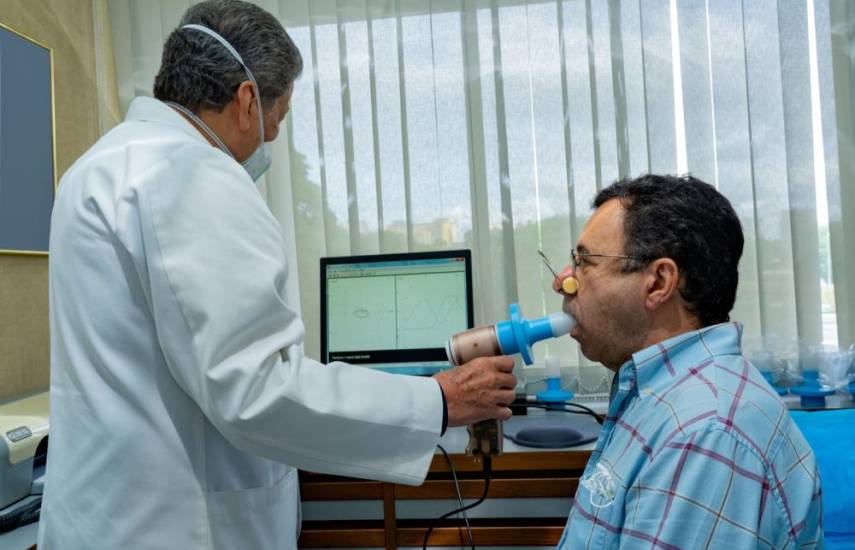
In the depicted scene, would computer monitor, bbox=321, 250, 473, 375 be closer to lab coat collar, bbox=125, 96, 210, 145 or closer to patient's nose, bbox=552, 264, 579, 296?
patient's nose, bbox=552, 264, 579, 296

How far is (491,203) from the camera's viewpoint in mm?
2064

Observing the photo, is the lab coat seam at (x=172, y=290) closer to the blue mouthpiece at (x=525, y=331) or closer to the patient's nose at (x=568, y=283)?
the blue mouthpiece at (x=525, y=331)

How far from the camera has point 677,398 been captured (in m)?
0.87

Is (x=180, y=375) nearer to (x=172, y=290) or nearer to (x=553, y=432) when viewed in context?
(x=172, y=290)

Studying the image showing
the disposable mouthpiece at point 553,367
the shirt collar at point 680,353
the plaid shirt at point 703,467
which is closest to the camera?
the plaid shirt at point 703,467

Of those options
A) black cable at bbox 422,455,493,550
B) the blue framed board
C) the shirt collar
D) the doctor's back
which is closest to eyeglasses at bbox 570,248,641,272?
the shirt collar

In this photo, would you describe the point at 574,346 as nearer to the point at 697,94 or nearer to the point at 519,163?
the point at 519,163

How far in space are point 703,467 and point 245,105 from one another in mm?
880

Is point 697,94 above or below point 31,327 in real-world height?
above

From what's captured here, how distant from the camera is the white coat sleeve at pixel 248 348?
84 cm

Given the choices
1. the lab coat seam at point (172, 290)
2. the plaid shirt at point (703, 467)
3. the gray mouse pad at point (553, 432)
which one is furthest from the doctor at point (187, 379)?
the gray mouse pad at point (553, 432)

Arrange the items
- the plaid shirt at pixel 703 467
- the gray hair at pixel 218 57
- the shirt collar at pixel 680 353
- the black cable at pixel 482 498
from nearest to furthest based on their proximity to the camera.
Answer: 1. the plaid shirt at pixel 703 467
2. the shirt collar at pixel 680 353
3. the gray hair at pixel 218 57
4. the black cable at pixel 482 498

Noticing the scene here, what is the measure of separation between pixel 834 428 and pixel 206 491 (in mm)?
1305

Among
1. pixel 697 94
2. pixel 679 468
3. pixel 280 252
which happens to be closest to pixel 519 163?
pixel 697 94
